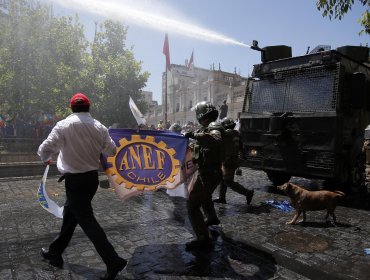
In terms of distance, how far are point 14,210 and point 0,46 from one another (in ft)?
58.9

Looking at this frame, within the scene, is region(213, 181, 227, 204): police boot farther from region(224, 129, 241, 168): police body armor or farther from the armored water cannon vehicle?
the armored water cannon vehicle

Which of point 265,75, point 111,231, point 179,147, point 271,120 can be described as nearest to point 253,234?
point 179,147

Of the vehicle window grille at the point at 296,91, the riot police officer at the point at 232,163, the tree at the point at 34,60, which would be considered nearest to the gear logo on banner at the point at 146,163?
the riot police officer at the point at 232,163

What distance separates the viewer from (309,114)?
23.0 feet

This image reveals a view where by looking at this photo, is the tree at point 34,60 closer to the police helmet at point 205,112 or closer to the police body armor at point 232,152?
the police body armor at point 232,152

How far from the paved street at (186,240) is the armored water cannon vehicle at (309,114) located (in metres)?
1.11

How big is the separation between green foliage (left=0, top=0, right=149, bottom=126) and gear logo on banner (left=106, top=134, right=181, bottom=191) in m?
18.9

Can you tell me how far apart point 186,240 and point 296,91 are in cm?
462

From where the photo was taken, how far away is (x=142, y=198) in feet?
25.3

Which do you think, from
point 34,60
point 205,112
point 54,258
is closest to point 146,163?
point 205,112

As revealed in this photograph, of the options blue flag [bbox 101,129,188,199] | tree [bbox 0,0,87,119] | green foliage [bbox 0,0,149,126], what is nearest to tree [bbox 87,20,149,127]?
green foliage [bbox 0,0,149,126]

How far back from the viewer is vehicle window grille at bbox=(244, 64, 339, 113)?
7.01 meters

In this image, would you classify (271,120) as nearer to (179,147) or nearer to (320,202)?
(320,202)

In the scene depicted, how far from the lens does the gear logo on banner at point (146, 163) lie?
4.70m
